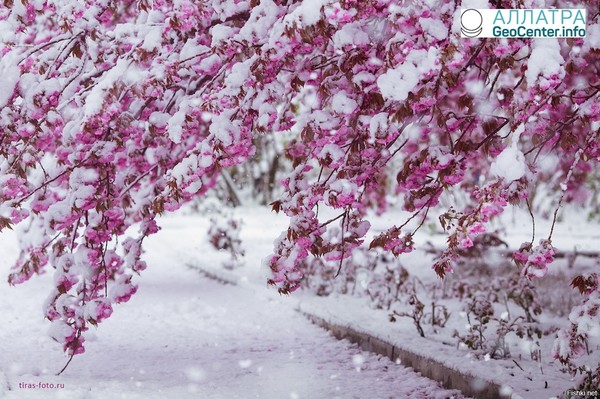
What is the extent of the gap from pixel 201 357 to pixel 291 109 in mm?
2541

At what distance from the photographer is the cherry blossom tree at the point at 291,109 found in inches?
128

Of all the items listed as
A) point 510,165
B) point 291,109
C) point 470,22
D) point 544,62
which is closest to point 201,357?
point 291,109

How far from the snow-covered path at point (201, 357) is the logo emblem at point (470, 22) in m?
2.74

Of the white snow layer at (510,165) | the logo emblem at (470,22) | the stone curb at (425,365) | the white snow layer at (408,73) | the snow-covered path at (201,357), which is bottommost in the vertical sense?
the snow-covered path at (201,357)

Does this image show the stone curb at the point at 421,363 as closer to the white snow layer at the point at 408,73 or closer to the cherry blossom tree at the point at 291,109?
the cherry blossom tree at the point at 291,109

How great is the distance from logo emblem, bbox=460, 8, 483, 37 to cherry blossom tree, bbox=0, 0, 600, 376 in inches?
1.6

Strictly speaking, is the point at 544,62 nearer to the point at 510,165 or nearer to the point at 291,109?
the point at 510,165

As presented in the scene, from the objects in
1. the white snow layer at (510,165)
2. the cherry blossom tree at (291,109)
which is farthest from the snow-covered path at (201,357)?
the white snow layer at (510,165)

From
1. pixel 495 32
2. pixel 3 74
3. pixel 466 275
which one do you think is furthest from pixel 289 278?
pixel 466 275

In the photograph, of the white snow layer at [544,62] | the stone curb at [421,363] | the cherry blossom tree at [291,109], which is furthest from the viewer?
the stone curb at [421,363]

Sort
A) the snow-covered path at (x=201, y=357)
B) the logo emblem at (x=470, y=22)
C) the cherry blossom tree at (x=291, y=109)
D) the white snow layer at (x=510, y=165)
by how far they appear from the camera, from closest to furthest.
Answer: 1. the logo emblem at (x=470, y=22)
2. the white snow layer at (x=510, y=165)
3. the cherry blossom tree at (x=291, y=109)
4. the snow-covered path at (x=201, y=357)

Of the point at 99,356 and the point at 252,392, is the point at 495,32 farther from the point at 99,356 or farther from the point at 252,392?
the point at 99,356

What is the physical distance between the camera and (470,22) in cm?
305

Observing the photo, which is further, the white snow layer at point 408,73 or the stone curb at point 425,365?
the stone curb at point 425,365
